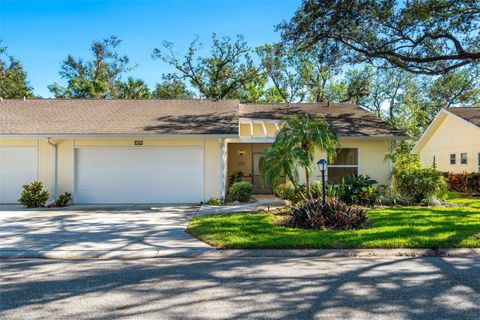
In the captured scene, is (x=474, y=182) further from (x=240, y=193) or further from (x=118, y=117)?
(x=118, y=117)

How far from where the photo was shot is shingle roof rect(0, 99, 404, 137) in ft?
43.2

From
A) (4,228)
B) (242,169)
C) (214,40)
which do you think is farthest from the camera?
(214,40)

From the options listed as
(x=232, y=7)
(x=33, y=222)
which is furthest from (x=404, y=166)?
(x=33, y=222)

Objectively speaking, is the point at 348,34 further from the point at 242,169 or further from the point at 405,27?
the point at 242,169

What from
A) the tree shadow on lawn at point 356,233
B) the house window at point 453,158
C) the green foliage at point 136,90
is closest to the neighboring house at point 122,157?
the tree shadow on lawn at point 356,233

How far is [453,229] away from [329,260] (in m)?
3.58

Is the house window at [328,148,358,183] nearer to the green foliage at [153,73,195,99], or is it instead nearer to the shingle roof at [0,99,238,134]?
the shingle roof at [0,99,238,134]

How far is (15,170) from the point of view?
13406 mm

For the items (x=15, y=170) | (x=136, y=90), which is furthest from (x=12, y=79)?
(x=15, y=170)

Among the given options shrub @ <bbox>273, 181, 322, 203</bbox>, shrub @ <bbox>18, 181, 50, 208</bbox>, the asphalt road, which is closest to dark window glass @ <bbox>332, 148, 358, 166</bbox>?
shrub @ <bbox>273, 181, 322, 203</bbox>

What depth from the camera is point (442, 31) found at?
570 inches

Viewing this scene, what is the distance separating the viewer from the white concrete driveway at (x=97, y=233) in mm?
6602

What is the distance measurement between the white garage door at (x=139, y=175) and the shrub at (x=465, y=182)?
47.0 ft

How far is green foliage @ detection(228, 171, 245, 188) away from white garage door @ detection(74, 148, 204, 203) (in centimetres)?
327
